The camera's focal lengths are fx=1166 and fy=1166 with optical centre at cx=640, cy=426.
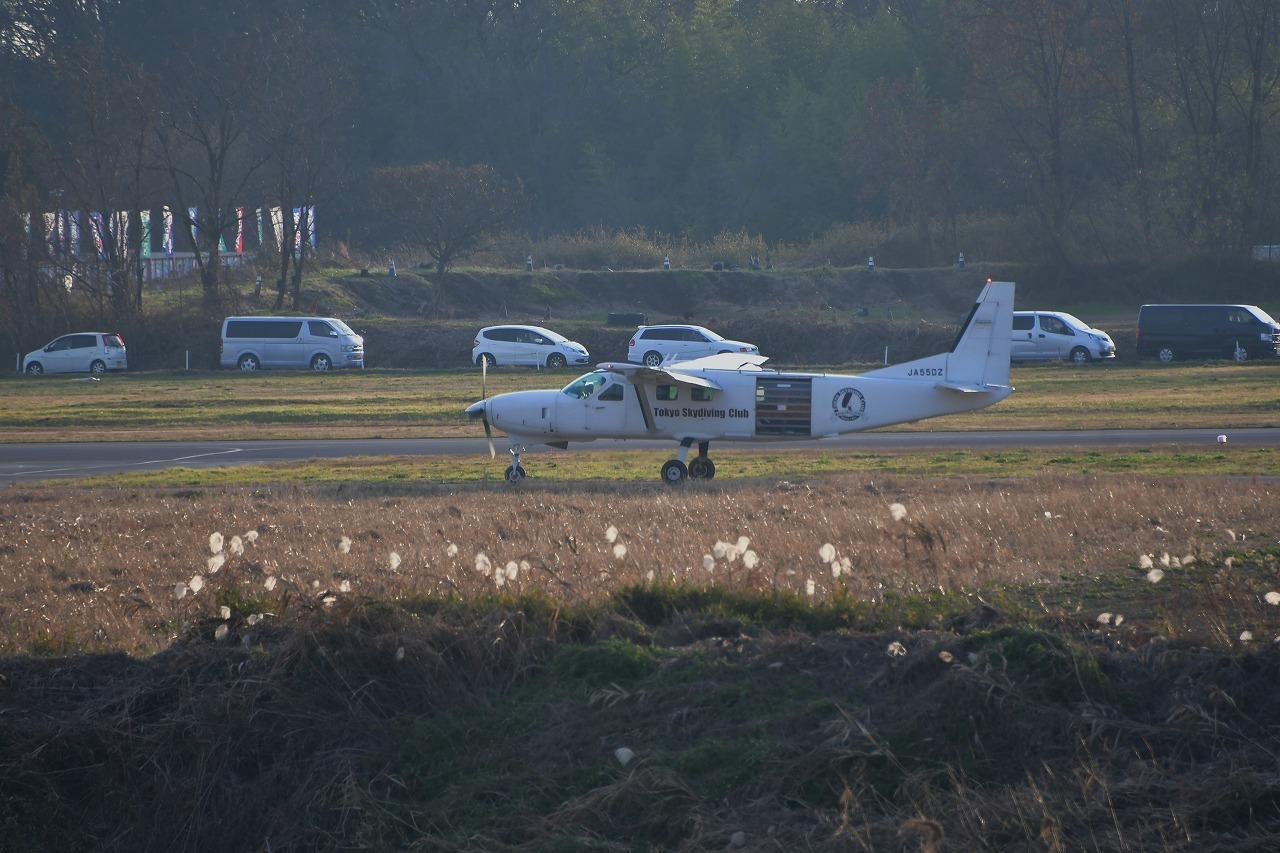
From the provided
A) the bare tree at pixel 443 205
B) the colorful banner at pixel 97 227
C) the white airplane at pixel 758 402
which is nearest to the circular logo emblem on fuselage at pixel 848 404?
the white airplane at pixel 758 402

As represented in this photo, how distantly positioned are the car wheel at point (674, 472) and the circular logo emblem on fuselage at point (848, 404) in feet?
10.9

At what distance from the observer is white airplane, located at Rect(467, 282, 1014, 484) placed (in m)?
23.2

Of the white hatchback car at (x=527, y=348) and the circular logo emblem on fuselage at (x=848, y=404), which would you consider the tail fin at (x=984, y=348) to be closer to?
the circular logo emblem on fuselage at (x=848, y=404)

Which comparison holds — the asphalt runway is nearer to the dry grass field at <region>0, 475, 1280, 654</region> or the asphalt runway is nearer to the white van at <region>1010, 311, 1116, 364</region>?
the dry grass field at <region>0, 475, 1280, 654</region>

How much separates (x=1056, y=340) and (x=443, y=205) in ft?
111

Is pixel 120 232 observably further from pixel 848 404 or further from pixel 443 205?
pixel 848 404

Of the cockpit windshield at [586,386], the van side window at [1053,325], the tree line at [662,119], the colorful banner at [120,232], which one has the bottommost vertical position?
the cockpit windshield at [586,386]

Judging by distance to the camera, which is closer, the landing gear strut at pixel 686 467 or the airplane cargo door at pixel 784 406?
the landing gear strut at pixel 686 467

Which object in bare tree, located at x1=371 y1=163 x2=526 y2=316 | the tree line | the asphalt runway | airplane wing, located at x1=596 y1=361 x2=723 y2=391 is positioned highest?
the tree line

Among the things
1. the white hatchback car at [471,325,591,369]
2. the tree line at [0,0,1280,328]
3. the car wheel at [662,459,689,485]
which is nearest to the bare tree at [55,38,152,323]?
the tree line at [0,0,1280,328]

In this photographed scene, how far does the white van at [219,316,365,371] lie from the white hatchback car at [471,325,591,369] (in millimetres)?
6183

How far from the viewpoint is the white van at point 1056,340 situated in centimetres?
4634

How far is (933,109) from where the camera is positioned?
76.9 meters

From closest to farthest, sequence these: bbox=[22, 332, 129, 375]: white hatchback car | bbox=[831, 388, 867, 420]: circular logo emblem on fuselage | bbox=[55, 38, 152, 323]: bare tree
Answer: bbox=[831, 388, 867, 420]: circular logo emblem on fuselage, bbox=[22, 332, 129, 375]: white hatchback car, bbox=[55, 38, 152, 323]: bare tree
